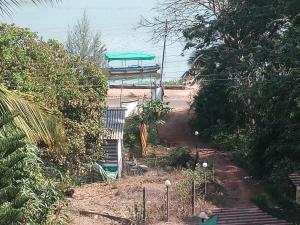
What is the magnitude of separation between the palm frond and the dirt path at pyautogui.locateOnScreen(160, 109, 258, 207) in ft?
38.3

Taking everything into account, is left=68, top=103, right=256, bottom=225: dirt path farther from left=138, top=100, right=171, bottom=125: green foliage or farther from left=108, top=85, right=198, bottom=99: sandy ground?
left=108, top=85, right=198, bottom=99: sandy ground

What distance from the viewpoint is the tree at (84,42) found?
3738 centimetres

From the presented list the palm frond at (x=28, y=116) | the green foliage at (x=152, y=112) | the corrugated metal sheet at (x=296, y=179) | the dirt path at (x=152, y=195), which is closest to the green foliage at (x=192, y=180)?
the dirt path at (x=152, y=195)

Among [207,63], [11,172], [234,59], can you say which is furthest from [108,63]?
[11,172]

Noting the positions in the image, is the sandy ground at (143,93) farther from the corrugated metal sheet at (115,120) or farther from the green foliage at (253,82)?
the corrugated metal sheet at (115,120)

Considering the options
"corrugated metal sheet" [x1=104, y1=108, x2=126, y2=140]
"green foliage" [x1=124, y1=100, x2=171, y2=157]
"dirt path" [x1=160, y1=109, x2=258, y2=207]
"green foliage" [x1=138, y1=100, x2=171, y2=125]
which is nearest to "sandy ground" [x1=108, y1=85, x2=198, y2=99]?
"dirt path" [x1=160, y1=109, x2=258, y2=207]

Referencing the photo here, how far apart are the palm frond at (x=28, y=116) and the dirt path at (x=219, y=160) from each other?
38.3 feet

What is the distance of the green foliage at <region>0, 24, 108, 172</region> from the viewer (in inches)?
482

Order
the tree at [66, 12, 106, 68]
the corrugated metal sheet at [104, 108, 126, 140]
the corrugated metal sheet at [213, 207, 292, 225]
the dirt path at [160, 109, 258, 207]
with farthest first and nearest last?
the tree at [66, 12, 106, 68]
the corrugated metal sheet at [104, 108, 126, 140]
the dirt path at [160, 109, 258, 207]
the corrugated metal sheet at [213, 207, 292, 225]

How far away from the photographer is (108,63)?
3853 centimetres

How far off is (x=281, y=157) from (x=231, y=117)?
778 cm

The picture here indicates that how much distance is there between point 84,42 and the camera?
123 feet

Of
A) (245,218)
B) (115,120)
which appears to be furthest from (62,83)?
(245,218)

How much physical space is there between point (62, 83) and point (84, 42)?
23199 millimetres
